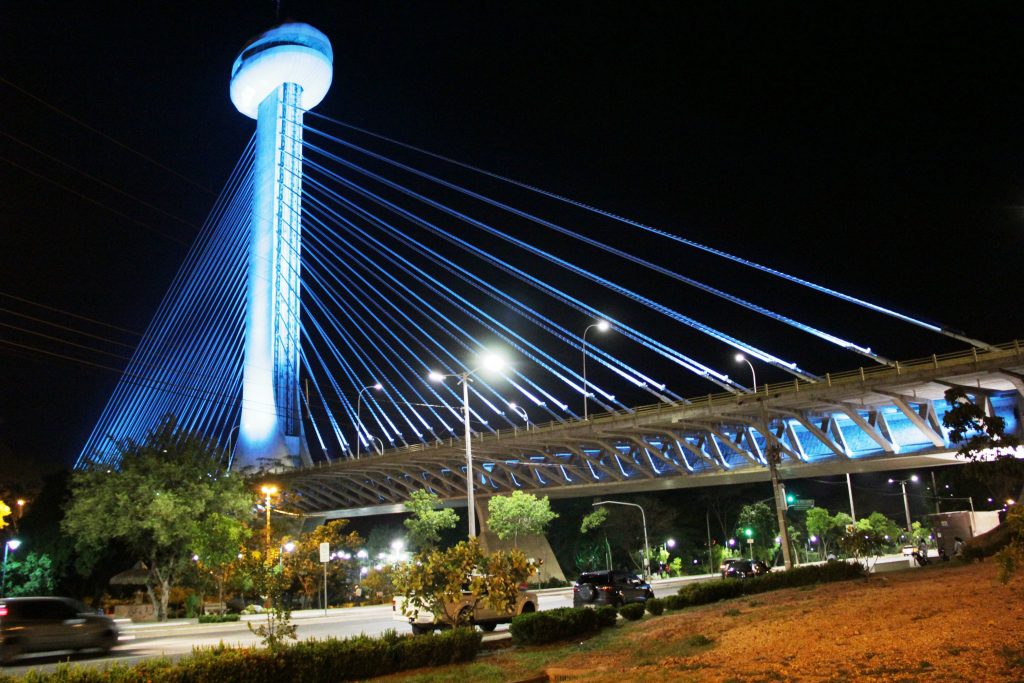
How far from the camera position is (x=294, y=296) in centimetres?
5391

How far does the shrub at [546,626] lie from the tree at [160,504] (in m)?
24.9

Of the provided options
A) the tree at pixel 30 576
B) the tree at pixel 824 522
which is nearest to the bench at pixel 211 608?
the tree at pixel 30 576

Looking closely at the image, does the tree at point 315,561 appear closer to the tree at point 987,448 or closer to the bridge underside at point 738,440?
the bridge underside at point 738,440

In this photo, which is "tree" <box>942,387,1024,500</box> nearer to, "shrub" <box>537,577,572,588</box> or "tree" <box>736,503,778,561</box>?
"shrub" <box>537,577,572,588</box>

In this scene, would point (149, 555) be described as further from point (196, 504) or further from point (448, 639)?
point (448, 639)

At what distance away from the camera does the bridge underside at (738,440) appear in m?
37.5

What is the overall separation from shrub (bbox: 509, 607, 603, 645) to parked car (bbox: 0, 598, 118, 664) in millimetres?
9621

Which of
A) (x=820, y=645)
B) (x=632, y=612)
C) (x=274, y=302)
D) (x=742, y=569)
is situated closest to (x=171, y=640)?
→ (x=632, y=612)

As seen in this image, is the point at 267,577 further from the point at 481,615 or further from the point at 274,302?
the point at 274,302

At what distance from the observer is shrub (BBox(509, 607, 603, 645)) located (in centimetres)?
1536

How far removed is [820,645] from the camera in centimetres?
1123

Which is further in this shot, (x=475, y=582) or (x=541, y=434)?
(x=541, y=434)

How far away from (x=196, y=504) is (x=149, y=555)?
4.01 m

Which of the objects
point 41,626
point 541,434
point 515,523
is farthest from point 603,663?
point 515,523
